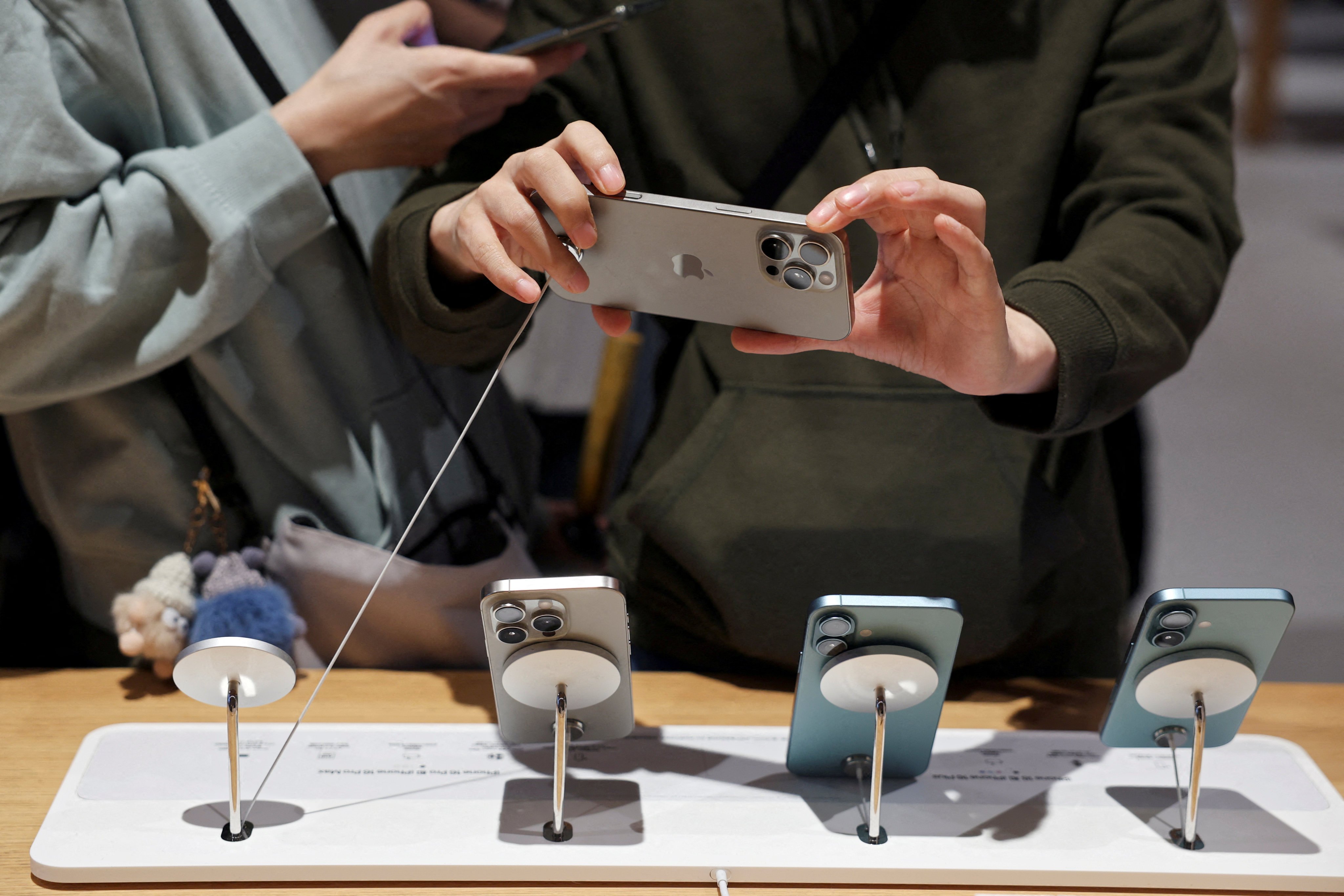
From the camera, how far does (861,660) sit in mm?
497

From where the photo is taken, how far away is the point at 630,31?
0.66 metres

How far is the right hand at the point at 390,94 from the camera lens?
653 millimetres

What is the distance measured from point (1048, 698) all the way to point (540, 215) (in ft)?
1.40

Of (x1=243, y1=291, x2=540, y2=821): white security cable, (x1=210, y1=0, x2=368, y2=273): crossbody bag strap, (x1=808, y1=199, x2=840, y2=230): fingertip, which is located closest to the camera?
(x1=808, y1=199, x2=840, y2=230): fingertip

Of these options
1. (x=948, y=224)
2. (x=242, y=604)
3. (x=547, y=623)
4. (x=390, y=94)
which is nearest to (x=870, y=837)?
(x=547, y=623)

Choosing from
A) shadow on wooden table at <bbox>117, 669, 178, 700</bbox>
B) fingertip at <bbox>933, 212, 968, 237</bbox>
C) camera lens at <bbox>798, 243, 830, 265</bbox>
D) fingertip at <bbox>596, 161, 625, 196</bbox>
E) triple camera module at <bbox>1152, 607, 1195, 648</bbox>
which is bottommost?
shadow on wooden table at <bbox>117, 669, 178, 700</bbox>

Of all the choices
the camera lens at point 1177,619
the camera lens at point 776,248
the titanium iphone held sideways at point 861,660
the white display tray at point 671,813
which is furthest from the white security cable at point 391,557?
the camera lens at point 1177,619

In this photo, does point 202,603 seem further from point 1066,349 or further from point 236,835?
point 1066,349

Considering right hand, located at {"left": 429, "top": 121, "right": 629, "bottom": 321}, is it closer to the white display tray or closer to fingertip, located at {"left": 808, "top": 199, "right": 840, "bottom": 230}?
fingertip, located at {"left": 808, "top": 199, "right": 840, "bottom": 230}

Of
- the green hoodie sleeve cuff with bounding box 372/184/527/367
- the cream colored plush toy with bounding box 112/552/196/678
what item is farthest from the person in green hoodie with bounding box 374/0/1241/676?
the cream colored plush toy with bounding box 112/552/196/678

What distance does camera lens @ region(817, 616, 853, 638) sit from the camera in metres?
0.49

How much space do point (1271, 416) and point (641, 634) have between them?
48.1 inches

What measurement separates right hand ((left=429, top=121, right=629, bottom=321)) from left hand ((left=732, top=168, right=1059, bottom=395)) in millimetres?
92

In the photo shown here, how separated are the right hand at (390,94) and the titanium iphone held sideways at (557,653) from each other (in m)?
0.33
